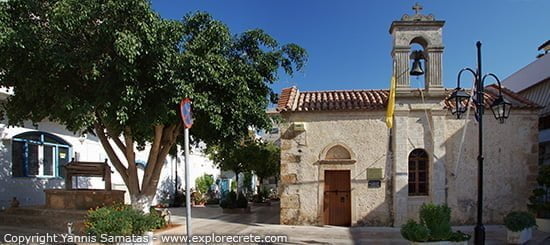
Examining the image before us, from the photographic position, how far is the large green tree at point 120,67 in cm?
875

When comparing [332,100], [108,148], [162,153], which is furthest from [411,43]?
[108,148]

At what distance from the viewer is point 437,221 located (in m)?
8.47

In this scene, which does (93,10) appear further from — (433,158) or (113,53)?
(433,158)

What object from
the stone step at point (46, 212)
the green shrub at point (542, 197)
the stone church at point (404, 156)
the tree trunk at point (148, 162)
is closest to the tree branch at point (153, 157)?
the tree trunk at point (148, 162)

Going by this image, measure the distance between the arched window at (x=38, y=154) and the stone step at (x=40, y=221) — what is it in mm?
2465

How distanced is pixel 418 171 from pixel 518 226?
165 inches

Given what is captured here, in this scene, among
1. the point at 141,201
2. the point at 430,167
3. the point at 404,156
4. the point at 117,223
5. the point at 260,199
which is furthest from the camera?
the point at 260,199

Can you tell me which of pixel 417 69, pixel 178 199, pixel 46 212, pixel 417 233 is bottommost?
pixel 178 199

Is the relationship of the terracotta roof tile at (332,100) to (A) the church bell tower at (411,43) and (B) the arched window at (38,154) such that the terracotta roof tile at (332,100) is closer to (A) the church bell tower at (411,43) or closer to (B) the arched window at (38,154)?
(A) the church bell tower at (411,43)

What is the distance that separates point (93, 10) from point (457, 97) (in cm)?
765

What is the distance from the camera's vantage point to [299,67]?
1208cm

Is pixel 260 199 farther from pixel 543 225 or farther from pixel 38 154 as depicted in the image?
pixel 543 225

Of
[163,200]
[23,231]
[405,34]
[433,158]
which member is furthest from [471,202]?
[163,200]

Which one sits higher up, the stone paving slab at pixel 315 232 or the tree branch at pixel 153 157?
the tree branch at pixel 153 157
